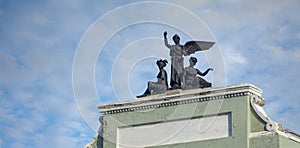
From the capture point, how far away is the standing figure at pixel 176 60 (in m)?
38.4

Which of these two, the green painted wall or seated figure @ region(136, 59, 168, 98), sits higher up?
seated figure @ region(136, 59, 168, 98)

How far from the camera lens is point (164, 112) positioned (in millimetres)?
38031

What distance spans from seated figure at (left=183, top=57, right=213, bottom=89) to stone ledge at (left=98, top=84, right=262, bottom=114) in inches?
11.4

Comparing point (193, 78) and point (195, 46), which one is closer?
point (193, 78)

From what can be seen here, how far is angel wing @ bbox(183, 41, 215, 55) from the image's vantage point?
126 ft

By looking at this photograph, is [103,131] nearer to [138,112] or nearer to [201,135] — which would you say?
[138,112]

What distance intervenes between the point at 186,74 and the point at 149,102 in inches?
62.5

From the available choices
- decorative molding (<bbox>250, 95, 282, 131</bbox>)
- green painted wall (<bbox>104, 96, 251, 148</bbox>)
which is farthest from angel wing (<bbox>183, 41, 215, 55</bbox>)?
decorative molding (<bbox>250, 95, 282, 131</bbox>)

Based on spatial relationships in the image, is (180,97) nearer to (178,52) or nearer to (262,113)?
(178,52)

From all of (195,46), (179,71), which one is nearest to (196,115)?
(179,71)

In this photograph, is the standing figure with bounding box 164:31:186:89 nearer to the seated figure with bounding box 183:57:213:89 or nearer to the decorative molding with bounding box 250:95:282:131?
the seated figure with bounding box 183:57:213:89

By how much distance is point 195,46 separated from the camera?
38.6m

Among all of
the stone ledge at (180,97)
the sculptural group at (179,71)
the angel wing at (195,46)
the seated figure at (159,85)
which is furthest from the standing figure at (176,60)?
the stone ledge at (180,97)

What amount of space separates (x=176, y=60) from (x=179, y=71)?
48 cm
